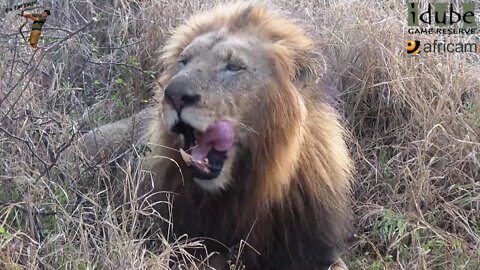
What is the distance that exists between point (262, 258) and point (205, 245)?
0.24 meters

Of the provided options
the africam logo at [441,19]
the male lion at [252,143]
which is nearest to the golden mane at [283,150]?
the male lion at [252,143]

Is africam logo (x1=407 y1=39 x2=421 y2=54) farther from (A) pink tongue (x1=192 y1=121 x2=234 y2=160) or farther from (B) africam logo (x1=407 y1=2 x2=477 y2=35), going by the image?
(A) pink tongue (x1=192 y1=121 x2=234 y2=160)

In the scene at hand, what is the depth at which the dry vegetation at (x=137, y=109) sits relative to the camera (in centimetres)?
304

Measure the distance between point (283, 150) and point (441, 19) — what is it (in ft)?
8.50

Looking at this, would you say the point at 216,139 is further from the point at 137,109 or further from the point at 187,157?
the point at 137,109

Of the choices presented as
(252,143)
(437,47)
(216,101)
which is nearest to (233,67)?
(216,101)

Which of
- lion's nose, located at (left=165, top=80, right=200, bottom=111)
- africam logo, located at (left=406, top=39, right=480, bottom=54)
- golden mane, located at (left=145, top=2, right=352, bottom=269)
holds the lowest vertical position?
africam logo, located at (left=406, top=39, right=480, bottom=54)

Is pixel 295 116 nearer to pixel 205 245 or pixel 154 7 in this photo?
pixel 205 245

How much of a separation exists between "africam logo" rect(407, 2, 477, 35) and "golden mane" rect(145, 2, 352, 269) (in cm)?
182

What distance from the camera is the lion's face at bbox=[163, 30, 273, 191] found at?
271cm

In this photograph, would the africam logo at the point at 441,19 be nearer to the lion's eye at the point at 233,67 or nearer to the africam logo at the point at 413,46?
the africam logo at the point at 413,46

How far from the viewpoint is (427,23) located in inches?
195

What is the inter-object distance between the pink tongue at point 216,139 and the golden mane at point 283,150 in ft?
0.35

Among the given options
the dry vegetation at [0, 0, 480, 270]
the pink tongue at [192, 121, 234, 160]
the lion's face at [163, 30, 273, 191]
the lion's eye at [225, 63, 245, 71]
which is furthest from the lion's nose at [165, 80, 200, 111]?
the dry vegetation at [0, 0, 480, 270]
